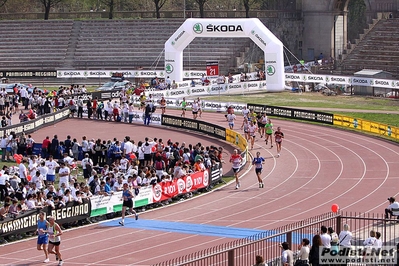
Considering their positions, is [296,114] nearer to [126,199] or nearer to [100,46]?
[126,199]

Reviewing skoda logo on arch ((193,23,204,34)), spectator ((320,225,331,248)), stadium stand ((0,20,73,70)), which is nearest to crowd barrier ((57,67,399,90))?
skoda logo on arch ((193,23,204,34))

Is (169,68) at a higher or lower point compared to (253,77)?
higher

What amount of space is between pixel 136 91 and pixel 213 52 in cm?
2187

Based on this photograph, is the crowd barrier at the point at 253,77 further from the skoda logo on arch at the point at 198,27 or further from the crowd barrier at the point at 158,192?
the crowd barrier at the point at 158,192

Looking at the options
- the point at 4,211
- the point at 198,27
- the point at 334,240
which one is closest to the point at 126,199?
the point at 4,211

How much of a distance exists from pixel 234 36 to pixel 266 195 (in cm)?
3350

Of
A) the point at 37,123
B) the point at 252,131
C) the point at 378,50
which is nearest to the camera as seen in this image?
the point at 252,131

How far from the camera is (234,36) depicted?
6512 centimetres

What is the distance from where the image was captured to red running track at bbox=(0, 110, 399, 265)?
25.3 meters

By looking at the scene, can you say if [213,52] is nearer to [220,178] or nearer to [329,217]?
[220,178]

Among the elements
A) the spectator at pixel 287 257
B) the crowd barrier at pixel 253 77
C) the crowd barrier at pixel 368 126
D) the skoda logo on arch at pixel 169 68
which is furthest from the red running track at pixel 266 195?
the crowd barrier at pixel 253 77

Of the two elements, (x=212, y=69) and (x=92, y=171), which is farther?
(x=212, y=69)

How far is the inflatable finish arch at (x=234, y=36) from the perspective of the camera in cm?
6319

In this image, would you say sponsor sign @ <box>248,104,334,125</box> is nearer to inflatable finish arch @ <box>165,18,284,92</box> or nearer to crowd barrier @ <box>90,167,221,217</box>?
inflatable finish arch @ <box>165,18,284,92</box>
